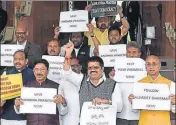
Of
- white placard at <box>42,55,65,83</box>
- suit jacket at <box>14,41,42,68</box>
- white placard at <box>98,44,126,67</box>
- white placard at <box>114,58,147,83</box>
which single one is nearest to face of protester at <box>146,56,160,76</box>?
white placard at <box>114,58,147,83</box>

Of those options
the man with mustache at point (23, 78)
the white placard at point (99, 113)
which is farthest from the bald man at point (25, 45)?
the white placard at point (99, 113)

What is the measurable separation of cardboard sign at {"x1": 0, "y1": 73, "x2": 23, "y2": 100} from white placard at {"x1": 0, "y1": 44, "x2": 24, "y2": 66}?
0.51 m

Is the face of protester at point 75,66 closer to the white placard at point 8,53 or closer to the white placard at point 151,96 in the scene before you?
the white placard at point 8,53

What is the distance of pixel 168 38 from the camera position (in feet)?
28.4

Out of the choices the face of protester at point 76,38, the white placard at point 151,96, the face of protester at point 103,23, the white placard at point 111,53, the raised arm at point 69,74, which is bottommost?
the white placard at point 151,96

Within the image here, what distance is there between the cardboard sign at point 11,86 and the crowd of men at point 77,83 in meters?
0.08

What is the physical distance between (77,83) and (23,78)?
0.60 metres

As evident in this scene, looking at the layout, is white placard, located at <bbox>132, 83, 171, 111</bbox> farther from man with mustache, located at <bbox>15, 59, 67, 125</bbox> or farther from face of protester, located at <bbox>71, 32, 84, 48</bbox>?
face of protester, located at <bbox>71, 32, 84, 48</bbox>

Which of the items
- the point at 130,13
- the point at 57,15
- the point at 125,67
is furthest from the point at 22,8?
the point at 125,67

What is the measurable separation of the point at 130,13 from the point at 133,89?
372 cm

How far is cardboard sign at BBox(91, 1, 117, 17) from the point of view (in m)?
6.64

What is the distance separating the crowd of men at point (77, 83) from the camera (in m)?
5.26

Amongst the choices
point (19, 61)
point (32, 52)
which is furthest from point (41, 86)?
point (32, 52)

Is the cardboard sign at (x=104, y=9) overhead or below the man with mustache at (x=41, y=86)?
overhead
